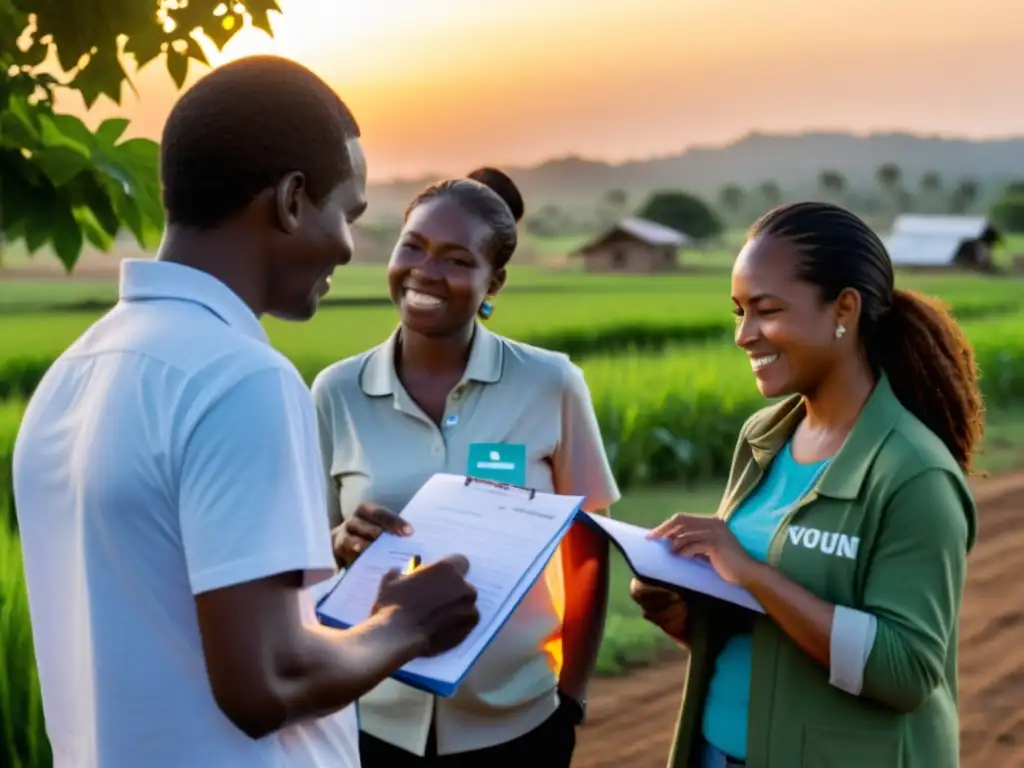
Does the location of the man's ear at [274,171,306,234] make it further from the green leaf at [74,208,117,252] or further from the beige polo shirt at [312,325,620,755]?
the green leaf at [74,208,117,252]

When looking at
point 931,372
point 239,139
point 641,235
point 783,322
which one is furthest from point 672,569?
point 641,235

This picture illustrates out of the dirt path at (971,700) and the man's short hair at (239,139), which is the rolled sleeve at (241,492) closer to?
the man's short hair at (239,139)

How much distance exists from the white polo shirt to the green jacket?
1004mm

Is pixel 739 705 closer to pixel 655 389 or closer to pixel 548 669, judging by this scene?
pixel 548 669

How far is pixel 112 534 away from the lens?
Answer: 1.46m

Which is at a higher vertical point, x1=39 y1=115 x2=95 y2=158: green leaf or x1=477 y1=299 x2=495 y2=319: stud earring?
x1=39 y1=115 x2=95 y2=158: green leaf

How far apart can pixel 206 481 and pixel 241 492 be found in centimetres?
4

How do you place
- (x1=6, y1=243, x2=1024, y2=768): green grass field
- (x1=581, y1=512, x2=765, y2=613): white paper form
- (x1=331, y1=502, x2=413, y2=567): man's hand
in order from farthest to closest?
1. (x1=6, y1=243, x2=1024, y2=768): green grass field
2. (x1=331, y1=502, x2=413, y2=567): man's hand
3. (x1=581, y1=512, x2=765, y2=613): white paper form

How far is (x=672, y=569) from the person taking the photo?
89.0 inches

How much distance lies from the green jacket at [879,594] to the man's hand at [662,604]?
0.24 metres

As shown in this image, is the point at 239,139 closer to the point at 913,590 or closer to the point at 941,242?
the point at 913,590

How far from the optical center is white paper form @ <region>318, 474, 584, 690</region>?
1.93m

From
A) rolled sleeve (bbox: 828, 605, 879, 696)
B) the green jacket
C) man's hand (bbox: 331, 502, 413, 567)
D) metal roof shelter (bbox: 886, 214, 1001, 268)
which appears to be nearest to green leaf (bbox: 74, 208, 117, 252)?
man's hand (bbox: 331, 502, 413, 567)

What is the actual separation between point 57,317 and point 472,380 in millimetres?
24671
